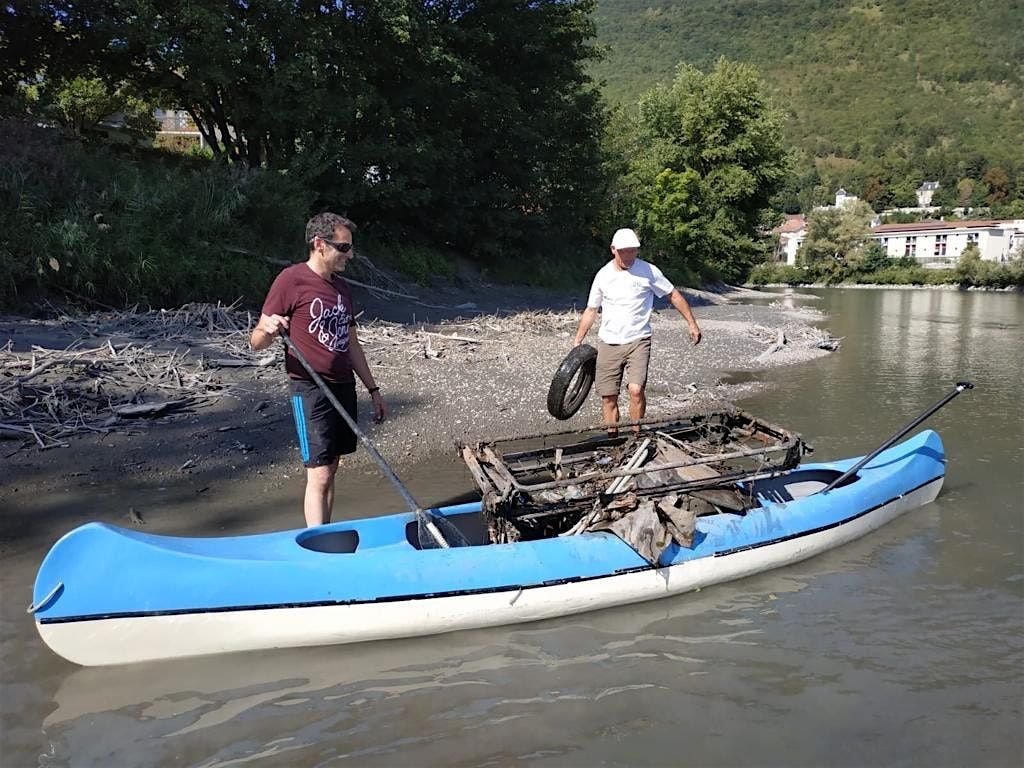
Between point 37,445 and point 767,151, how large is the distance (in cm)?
4023

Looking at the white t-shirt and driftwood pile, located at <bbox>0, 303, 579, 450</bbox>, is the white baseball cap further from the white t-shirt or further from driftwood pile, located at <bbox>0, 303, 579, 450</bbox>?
driftwood pile, located at <bbox>0, 303, 579, 450</bbox>

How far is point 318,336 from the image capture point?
14.5 ft

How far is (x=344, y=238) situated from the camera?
434 centimetres

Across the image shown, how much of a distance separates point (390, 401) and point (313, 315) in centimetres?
464

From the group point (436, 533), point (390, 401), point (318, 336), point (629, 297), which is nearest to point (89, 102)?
point (390, 401)

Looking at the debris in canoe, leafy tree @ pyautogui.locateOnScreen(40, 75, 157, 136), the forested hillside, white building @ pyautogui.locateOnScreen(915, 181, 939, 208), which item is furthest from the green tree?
white building @ pyautogui.locateOnScreen(915, 181, 939, 208)

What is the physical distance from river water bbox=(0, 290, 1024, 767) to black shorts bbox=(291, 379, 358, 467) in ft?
3.97

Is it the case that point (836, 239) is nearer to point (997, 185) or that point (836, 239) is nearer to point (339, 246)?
point (997, 185)

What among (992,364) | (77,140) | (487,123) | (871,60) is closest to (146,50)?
(77,140)

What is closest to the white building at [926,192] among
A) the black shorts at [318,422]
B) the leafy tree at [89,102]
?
the leafy tree at [89,102]

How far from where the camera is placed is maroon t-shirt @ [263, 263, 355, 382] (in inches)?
171

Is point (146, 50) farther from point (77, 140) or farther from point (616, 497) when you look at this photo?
point (616, 497)

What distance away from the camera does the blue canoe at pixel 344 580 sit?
3.61 m

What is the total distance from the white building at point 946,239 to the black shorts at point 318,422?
6536 centimetres
